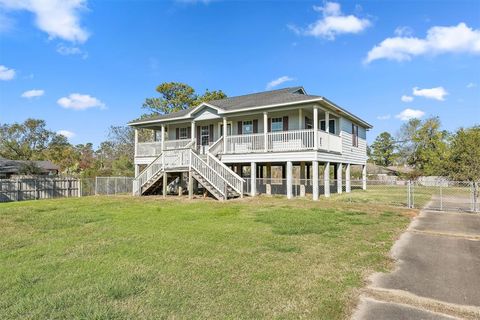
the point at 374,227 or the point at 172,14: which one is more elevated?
the point at 172,14

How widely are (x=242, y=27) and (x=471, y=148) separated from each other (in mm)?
21617

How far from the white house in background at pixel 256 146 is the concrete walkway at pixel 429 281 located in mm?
7157

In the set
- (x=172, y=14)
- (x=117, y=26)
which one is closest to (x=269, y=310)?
(x=117, y=26)

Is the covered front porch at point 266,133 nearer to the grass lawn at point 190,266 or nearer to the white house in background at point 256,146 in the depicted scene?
the white house in background at point 256,146

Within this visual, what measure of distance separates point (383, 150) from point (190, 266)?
6270 cm

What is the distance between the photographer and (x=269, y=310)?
136 inches

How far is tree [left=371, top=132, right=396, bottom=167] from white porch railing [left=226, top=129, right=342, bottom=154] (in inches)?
1805

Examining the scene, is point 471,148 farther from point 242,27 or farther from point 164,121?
point 164,121

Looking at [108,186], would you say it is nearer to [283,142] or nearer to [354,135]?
[283,142]

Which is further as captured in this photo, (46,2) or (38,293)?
(46,2)

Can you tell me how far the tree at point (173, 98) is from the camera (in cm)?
3944

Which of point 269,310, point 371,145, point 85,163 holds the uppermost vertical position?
point 371,145

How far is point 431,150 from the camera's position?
4184cm

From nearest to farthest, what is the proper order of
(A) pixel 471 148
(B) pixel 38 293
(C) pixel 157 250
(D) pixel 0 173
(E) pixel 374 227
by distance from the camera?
1. (B) pixel 38 293
2. (C) pixel 157 250
3. (E) pixel 374 227
4. (A) pixel 471 148
5. (D) pixel 0 173
